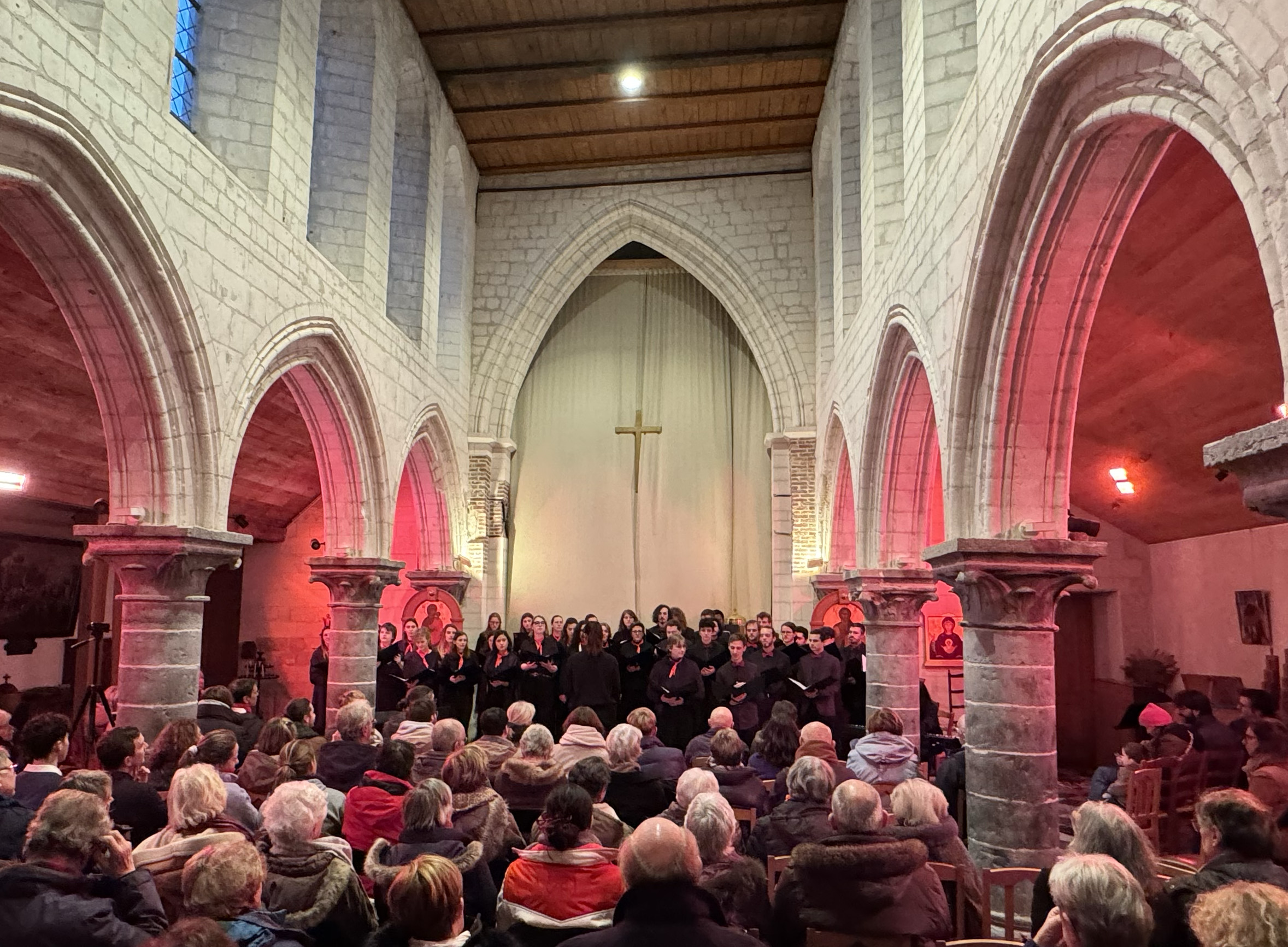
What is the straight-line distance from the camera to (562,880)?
9.62ft

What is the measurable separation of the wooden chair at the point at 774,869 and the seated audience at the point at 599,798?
0.58 meters

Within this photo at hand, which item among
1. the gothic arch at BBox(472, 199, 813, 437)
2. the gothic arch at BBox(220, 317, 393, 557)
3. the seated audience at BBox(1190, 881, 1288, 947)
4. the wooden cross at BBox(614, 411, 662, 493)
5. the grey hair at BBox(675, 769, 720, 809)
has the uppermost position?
the gothic arch at BBox(472, 199, 813, 437)

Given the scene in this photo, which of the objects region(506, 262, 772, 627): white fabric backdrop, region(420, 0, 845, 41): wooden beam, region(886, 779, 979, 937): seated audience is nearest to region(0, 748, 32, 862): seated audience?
region(886, 779, 979, 937): seated audience

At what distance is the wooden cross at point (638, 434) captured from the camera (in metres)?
14.5

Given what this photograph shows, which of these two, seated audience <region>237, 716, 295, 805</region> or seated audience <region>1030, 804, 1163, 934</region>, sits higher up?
seated audience <region>1030, 804, 1163, 934</region>

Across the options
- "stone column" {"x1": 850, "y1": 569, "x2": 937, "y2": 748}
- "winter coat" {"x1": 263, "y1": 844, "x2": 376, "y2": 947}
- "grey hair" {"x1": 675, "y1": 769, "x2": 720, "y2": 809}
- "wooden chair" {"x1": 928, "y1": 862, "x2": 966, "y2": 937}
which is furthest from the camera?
"stone column" {"x1": 850, "y1": 569, "x2": 937, "y2": 748}

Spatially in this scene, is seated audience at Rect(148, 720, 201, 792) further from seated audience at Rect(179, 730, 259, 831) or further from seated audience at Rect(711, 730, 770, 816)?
seated audience at Rect(711, 730, 770, 816)

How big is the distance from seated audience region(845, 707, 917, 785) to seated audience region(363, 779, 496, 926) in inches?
96.6

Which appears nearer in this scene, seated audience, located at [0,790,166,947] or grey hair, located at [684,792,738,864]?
seated audience, located at [0,790,166,947]

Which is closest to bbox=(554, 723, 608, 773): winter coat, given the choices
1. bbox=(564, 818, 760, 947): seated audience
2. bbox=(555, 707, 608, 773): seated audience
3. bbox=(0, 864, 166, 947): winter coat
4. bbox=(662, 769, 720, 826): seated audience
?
bbox=(555, 707, 608, 773): seated audience

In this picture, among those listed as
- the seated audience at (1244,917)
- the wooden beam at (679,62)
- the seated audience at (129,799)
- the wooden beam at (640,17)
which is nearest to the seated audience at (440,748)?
the seated audience at (129,799)

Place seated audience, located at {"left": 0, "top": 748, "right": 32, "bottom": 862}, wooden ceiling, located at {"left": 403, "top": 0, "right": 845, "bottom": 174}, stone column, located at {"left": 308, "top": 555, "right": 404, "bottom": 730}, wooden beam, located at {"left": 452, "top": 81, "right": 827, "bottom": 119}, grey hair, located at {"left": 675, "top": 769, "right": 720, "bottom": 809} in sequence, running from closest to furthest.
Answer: seated audience, located at {"left": 0, "top": 748, "right": 32, "bottom": 862}, grey hair, located at {"left": 675, "top": 769, "right": 720, "bottom": 809}, stone column, located at {"left": 308, "top": 555, "right": 404, "bottom": 730}, wooden ceiling, located at {"left": 403, "top": 0, "right": 845, "bottom": 174}, wooden beam, located at {"left": 452, "top": 81, "right": 827, "bottom": 119}

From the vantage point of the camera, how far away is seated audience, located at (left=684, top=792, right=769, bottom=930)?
3018 millimetres

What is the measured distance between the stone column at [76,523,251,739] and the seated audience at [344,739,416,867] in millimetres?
2767
